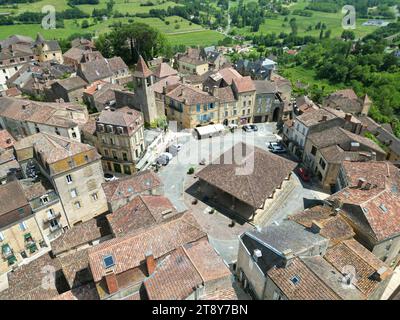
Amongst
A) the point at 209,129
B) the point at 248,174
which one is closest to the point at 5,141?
the point at 209,129

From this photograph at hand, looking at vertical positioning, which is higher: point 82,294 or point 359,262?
point 359,262

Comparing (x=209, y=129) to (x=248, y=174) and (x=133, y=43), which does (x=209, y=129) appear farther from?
(x=133, y=43)

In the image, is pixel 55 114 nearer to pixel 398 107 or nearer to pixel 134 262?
pixel 134 262

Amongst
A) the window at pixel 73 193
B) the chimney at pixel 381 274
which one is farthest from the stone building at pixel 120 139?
the chimney at pixel 381 274

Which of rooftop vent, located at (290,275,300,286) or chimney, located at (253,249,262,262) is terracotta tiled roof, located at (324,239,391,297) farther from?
chimney, located at (253,249,262,262)

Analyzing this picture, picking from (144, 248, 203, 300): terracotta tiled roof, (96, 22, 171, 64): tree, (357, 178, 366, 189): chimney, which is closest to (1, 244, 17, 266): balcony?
(144, 248, 203, 300): terracotta tiled roof
